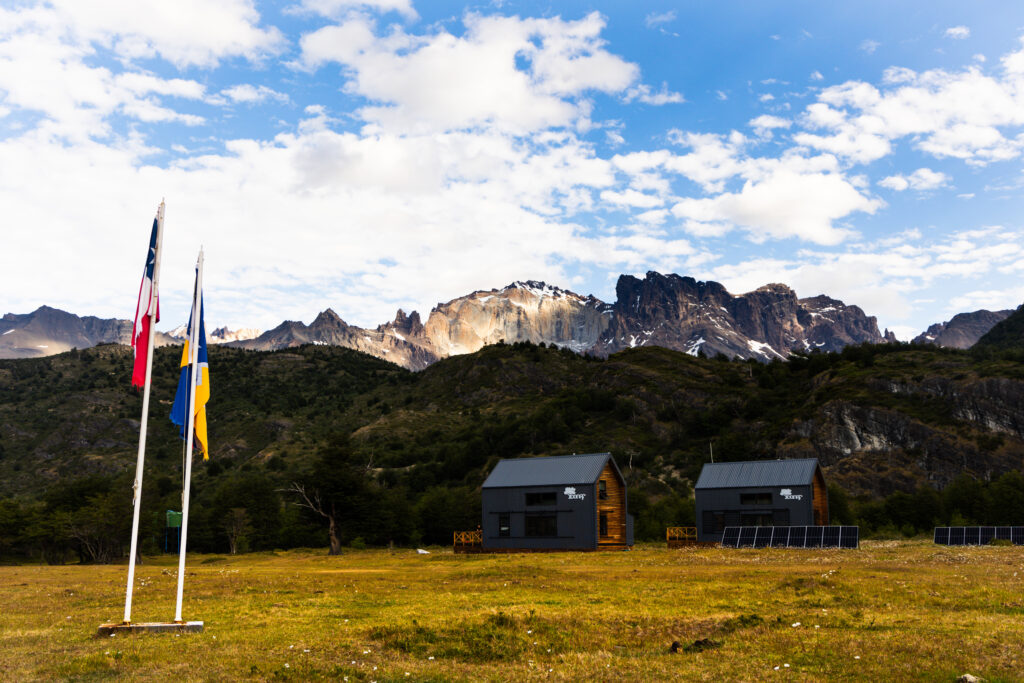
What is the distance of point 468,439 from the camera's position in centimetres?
14738

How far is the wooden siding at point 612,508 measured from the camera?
66.7m

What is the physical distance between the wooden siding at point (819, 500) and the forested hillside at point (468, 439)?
11897 millimetres

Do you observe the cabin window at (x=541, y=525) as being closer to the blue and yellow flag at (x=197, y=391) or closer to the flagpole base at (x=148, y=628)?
the blue and yellow flag at (x=197, y=391)

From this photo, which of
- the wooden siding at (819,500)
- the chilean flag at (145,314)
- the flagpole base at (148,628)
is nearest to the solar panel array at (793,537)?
the wooden siding at (819,500)

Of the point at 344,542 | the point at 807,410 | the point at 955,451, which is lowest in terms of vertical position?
the point at 344,542

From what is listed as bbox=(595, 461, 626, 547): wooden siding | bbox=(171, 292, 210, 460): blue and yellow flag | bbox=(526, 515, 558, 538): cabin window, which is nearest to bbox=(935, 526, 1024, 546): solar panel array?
bbox=(595, 461, 626, 547): wooden siding

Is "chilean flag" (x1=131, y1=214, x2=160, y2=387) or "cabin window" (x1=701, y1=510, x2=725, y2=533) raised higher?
"chilean flag" (x1=131, y1=214, x2=160, y2=387)

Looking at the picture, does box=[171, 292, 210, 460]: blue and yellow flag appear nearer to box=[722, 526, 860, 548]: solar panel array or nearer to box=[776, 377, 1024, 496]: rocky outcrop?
box=[722, 526, 860, 548]: solar panel array

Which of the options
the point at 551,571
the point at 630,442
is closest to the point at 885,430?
the point at 630,442

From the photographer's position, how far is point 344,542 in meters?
86.6

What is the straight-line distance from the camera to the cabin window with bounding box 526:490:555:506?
6631 cm

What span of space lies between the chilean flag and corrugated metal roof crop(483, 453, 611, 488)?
49784mm

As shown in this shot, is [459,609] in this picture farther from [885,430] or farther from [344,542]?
[885,430]

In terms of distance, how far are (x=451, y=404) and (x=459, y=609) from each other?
526ft
